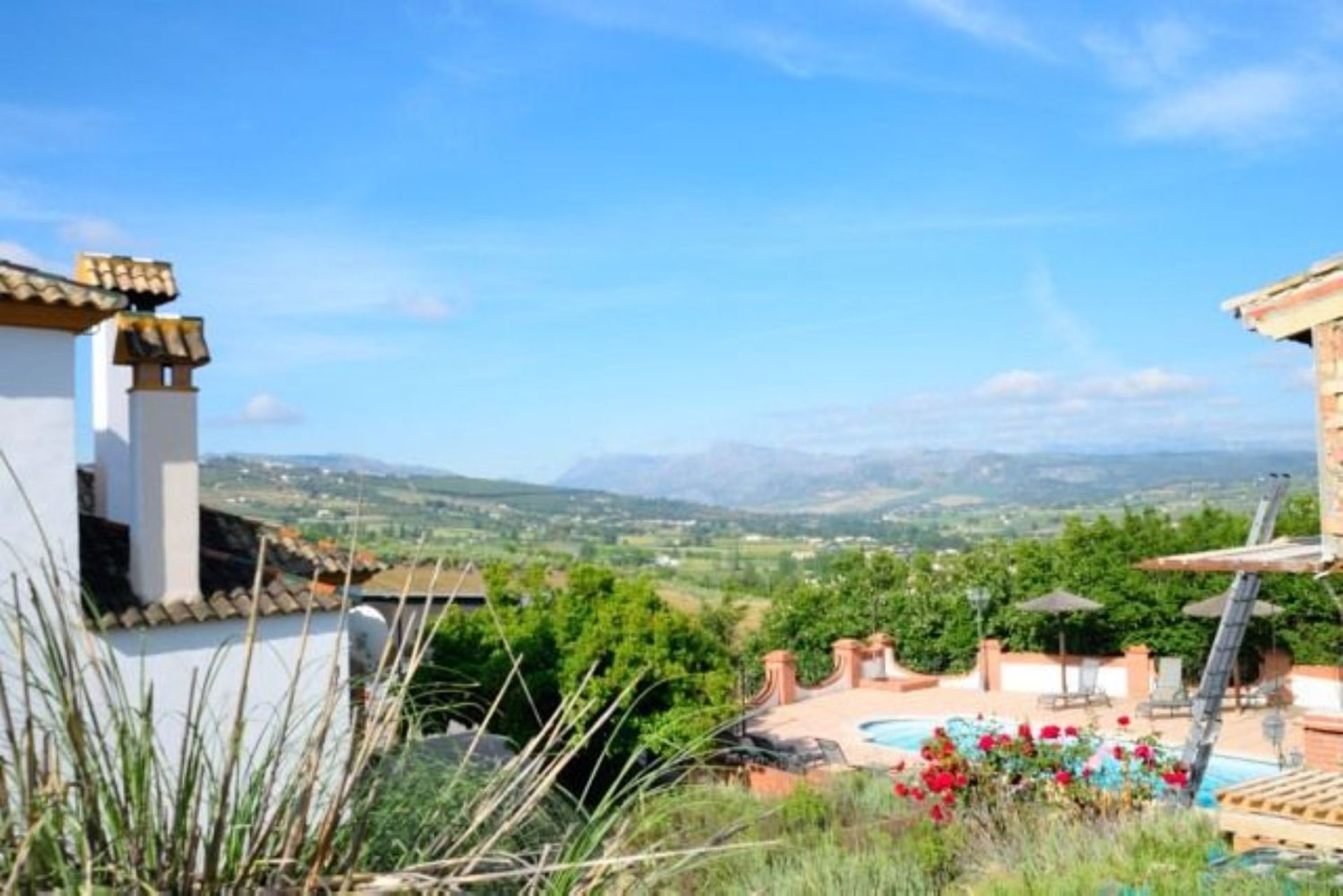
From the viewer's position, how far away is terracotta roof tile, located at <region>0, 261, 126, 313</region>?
24.0ft

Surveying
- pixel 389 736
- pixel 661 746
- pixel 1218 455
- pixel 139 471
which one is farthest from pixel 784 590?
pixel 1218 455

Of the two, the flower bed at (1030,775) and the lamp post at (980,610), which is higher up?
the flower bed at (1030,775)

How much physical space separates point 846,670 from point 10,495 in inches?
716

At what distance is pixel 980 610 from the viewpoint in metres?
23.3

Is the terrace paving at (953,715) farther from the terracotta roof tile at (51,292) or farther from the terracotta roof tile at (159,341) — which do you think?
the terracotta roof tile at (51,292)

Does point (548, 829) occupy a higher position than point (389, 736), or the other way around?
point (389, 736)

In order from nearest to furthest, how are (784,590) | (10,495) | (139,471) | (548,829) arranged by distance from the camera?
(548,829), (10,495), (139,471), (784,590)

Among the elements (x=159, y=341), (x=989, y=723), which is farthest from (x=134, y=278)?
(x=989, y=723)

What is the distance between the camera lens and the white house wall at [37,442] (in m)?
7.39

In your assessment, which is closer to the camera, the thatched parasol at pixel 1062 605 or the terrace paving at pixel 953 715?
the terrace paving at pixel 953 715

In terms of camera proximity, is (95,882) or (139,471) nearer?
(95,882)

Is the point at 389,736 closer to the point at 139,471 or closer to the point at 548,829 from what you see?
the point at 548,829

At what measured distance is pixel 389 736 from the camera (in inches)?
106

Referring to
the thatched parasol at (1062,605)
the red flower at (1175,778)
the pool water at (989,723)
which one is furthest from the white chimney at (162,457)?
the thatched parasol at (1062,605)
